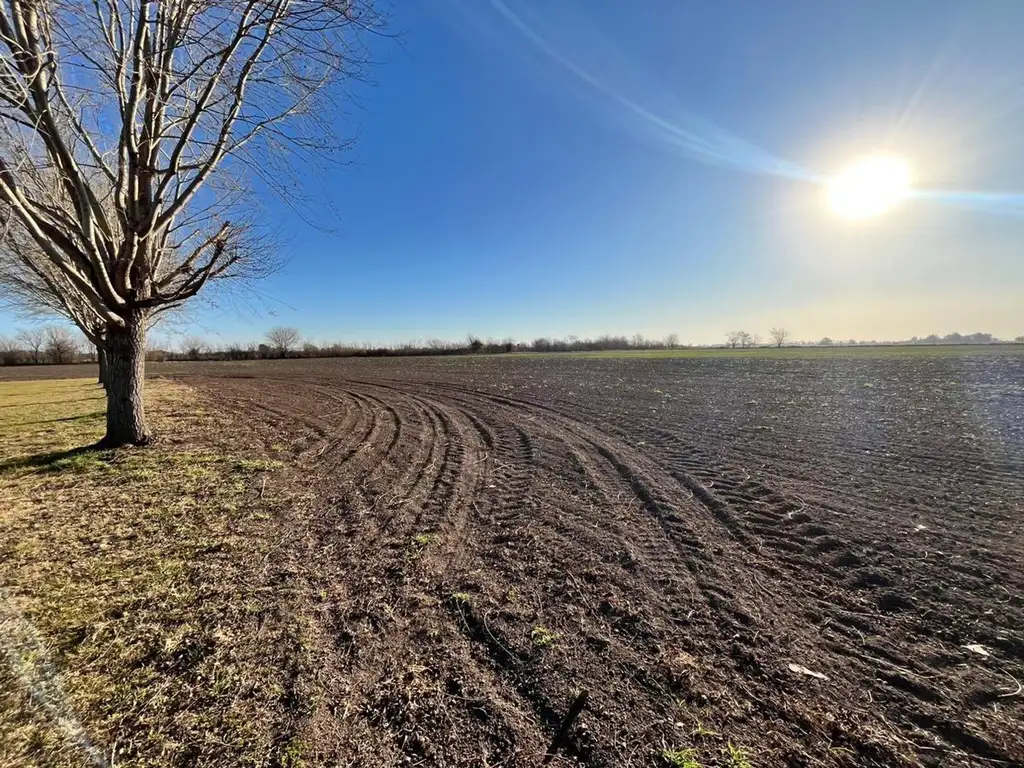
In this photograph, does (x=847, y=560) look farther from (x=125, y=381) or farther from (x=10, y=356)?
(x=10, y=356)

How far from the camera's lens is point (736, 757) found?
1950 millimetres

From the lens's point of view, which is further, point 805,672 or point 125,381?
point 125,381

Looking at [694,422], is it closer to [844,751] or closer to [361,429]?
[361,429]

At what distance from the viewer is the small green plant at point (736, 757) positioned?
6.29 ft

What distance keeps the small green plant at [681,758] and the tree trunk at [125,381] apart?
9.19 m

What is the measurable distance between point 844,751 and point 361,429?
872cm

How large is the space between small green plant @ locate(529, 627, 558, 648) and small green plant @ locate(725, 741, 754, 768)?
1.06 metres

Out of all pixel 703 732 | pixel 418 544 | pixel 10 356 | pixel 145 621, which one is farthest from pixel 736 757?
pixel 10 356

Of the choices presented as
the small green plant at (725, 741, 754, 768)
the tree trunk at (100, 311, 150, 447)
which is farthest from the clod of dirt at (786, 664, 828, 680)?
the tree trunk at (100, 311, 150, 447)

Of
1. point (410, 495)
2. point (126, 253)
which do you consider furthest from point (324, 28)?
point (410, 495)

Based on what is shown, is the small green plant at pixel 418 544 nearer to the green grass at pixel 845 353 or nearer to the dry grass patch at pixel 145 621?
the dry grass patch at pixel 145 621

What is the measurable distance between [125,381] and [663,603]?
354 inches

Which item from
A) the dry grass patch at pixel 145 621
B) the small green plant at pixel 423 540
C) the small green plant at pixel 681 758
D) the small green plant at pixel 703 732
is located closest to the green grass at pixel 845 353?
the small green plant at pixel 423 540

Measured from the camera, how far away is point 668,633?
Result: 281 centimetres
